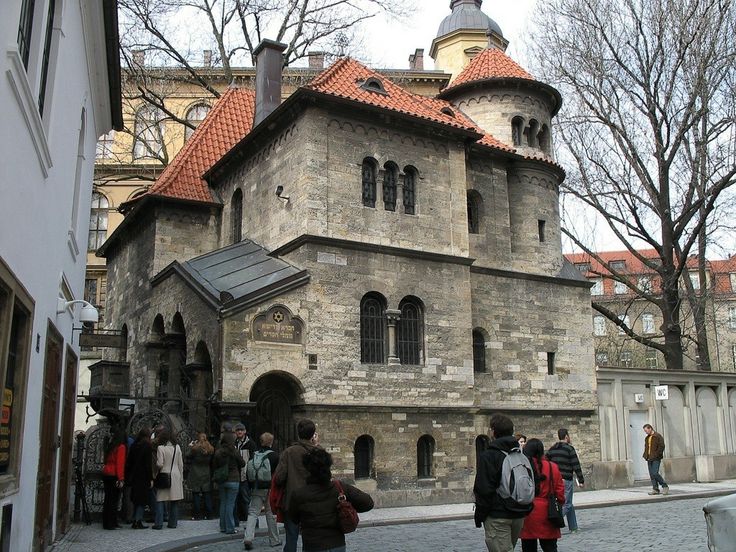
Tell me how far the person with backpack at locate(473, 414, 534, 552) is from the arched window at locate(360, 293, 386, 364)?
11272 mm

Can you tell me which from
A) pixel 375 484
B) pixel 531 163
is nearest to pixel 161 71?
pixel 531 163

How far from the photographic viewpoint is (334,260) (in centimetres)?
1786

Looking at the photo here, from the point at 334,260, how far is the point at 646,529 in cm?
891

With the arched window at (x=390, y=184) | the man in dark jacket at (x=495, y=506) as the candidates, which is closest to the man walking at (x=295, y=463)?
the man in dark jacket at (x=495, y=506)

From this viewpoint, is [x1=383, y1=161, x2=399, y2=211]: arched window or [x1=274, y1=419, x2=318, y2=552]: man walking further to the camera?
[x1=383, y1=161, x2=399, y2=211]: arched window

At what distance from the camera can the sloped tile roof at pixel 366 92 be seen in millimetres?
19231

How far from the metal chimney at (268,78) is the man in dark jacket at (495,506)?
1838 centimetres

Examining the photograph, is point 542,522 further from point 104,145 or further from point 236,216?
point 104,145

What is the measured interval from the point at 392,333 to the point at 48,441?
→ 32.3ft

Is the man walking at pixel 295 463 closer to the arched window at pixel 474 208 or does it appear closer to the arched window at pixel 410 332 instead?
the arched window at pixel 410 332

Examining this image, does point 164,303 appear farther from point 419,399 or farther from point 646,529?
point 646,529

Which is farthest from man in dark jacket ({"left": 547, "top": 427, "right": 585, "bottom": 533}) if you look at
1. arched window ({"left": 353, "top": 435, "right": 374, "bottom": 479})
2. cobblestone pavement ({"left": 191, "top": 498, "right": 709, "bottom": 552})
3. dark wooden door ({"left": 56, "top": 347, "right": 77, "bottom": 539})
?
dark wooden door ({"left": 56, "top": 347, "right": 77, "bottom": 539})

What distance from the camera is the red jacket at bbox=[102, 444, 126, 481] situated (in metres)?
12.6

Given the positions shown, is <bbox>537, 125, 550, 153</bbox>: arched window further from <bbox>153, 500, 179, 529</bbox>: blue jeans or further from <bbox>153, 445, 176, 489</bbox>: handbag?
<bbox>153, 500, 179, 529</bbox>: blue jeans
